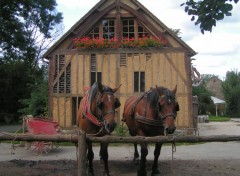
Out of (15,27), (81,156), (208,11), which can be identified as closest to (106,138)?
(81,156)

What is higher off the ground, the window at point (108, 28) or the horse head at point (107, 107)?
the window at point (108, 28)

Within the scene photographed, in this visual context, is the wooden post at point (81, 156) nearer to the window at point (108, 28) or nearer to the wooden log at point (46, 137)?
the wooden log at point (46, 137)

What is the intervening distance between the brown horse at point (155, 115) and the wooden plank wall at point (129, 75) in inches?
357

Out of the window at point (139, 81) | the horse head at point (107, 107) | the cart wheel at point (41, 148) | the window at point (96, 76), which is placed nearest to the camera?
the horse head at point (107, 107)

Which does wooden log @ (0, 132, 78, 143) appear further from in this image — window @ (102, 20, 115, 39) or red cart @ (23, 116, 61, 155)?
window @ (102, 20, 115, 39)

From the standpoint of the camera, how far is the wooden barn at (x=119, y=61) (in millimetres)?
17000

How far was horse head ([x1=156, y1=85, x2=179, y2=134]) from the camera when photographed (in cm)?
629

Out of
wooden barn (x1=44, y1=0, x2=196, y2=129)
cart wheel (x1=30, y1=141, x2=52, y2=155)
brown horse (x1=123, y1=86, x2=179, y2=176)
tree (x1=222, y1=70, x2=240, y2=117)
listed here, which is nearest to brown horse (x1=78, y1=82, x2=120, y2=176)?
brown horse (x1=123, y1=86, x2=179, y2=176)

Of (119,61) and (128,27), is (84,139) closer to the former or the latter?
(119,61)

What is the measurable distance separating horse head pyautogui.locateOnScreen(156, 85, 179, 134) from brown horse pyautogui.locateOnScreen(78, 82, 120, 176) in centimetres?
81

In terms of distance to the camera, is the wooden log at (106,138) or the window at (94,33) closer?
the wooden log at (106,138)

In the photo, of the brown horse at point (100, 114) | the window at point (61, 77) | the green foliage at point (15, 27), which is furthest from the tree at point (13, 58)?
the brown horse at point (100, 114)

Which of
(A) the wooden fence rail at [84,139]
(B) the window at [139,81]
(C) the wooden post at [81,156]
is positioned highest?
(B) the window at [139,81]

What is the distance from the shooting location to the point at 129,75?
56.5 feet
